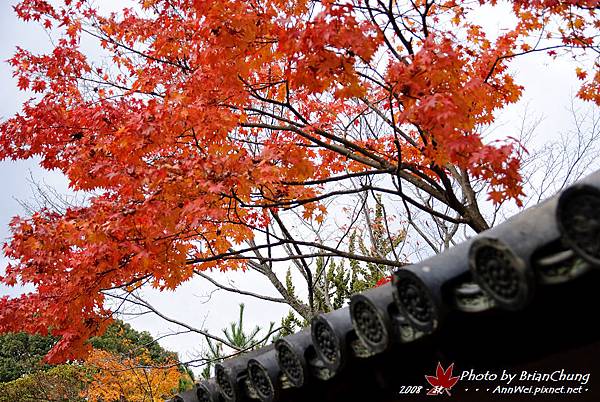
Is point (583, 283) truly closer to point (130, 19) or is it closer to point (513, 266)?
point (513, 266)

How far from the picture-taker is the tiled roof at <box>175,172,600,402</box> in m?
2.12

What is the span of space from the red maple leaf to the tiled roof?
0.09m

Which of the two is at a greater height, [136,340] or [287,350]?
[136,340]

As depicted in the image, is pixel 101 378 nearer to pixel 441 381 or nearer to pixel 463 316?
pixel 441 381

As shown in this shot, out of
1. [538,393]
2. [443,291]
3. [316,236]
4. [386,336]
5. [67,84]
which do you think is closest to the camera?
[443,291]

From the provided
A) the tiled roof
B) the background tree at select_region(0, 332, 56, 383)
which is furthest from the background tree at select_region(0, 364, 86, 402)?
the tiled roof

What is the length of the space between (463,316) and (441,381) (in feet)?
4.27

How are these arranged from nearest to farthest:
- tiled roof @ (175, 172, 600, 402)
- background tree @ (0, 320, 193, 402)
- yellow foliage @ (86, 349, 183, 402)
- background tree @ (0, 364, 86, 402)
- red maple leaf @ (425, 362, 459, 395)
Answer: tiled roof @ (175, 172, 600, 402) → red maple leaf @ (425, 362, 459, 395) → background tree @ (0, 320, 193, 402) → yellow foliage @ (86, 349, 183, 402) → background tree @ (0, 364, 86, 402)

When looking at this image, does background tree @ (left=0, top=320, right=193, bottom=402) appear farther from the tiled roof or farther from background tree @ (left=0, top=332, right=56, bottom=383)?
the tiled roof

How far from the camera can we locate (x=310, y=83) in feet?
20.1

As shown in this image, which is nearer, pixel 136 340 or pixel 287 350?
pixel 287 350

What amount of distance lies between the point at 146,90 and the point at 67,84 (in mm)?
1758

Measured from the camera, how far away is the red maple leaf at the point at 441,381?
355 cm

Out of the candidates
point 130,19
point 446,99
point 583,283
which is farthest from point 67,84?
point 583,283
